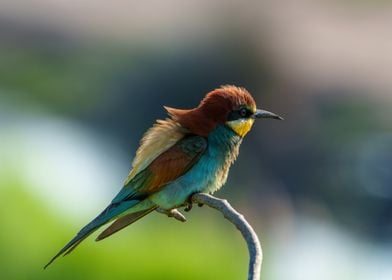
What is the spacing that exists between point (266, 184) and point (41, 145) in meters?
3.16

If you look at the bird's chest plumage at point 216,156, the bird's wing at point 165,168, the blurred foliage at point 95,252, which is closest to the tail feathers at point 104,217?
the bird's wing at point 165,168

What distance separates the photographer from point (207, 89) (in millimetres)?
10594

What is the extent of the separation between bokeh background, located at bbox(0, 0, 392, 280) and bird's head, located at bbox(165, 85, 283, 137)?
92 cm

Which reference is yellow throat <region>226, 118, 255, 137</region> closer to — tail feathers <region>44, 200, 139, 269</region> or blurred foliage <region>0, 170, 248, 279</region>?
tail feathers <region>44, 200, 139, 269</region>

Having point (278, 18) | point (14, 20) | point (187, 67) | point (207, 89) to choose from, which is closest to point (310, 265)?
point (207, 89)

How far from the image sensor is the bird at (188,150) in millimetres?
3615

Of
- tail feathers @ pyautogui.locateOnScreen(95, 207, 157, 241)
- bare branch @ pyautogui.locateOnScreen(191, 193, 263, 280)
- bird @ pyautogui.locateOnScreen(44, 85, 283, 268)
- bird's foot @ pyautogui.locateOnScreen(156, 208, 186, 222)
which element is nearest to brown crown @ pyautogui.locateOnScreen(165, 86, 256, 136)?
bird @ pyautogui.locateOnScreen(44, 85, 283, 268)

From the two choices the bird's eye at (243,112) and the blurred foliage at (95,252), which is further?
the blurred foliage at (95,252)

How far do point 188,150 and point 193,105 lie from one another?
6.68 m

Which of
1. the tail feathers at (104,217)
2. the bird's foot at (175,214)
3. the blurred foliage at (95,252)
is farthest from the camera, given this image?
the blurred foliage at (95,252)

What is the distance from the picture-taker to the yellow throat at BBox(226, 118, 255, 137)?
3.68 metres

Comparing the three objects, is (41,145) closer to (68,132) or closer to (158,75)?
(68,132)

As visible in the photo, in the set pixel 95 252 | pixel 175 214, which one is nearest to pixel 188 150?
pixel 175 214

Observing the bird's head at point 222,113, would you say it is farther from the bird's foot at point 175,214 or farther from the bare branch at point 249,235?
the bare branch at point 249,235
